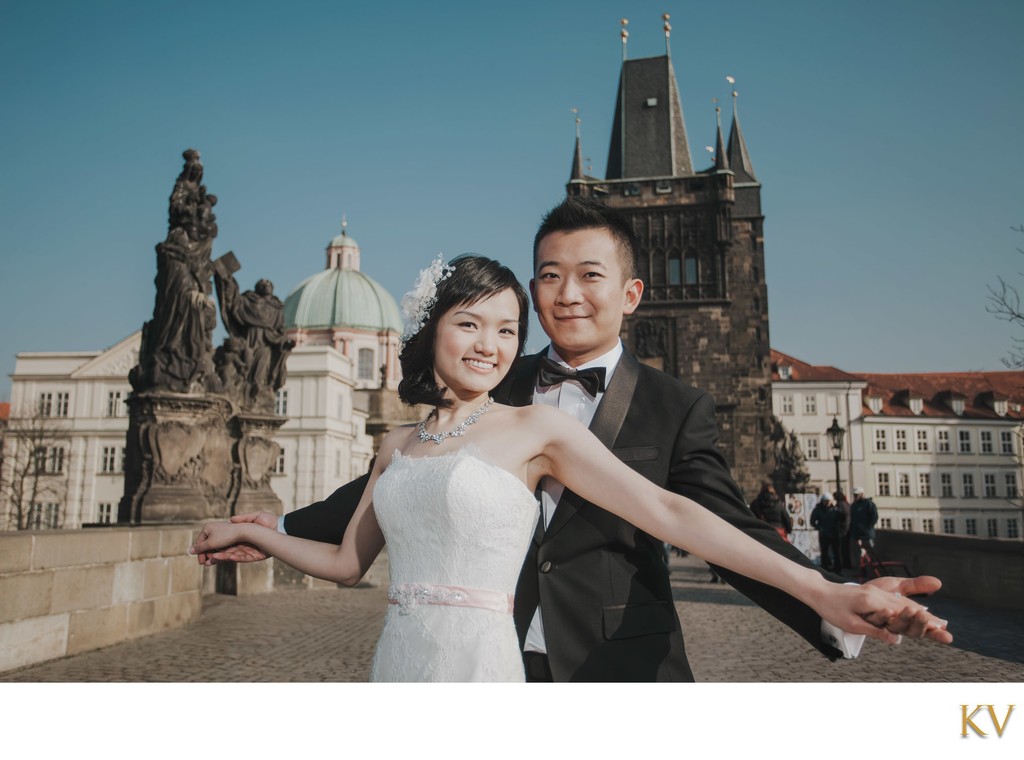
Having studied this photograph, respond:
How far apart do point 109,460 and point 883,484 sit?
30139 millimetres

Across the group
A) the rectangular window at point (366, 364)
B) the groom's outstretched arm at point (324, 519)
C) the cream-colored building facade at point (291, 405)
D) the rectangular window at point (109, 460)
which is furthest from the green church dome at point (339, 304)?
the groom's outstretched arm at point (324, 519)

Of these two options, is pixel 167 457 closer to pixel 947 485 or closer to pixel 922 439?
pixel 947 485

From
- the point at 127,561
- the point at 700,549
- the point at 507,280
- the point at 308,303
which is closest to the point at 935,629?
the point at 700,549

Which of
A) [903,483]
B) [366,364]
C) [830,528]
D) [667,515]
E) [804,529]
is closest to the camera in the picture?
[667,515]

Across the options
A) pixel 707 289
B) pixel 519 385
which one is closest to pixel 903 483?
pixel 707 289

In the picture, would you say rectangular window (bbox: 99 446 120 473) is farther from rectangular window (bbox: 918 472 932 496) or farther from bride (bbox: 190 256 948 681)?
bride (bbox: 190 256 948 681)

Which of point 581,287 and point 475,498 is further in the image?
point 581,287

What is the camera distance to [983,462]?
1830 centimetres

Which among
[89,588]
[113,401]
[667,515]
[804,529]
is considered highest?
[113,401]

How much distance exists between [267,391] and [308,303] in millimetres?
47781

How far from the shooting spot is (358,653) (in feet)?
22.6

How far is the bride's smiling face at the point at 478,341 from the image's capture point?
2.26 meters

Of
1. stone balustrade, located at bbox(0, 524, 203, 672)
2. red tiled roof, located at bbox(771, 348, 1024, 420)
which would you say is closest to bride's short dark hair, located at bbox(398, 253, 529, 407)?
stone balustrade, located at bbox(0, 524, 203, 672)

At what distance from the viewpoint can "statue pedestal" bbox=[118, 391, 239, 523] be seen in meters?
9.18
